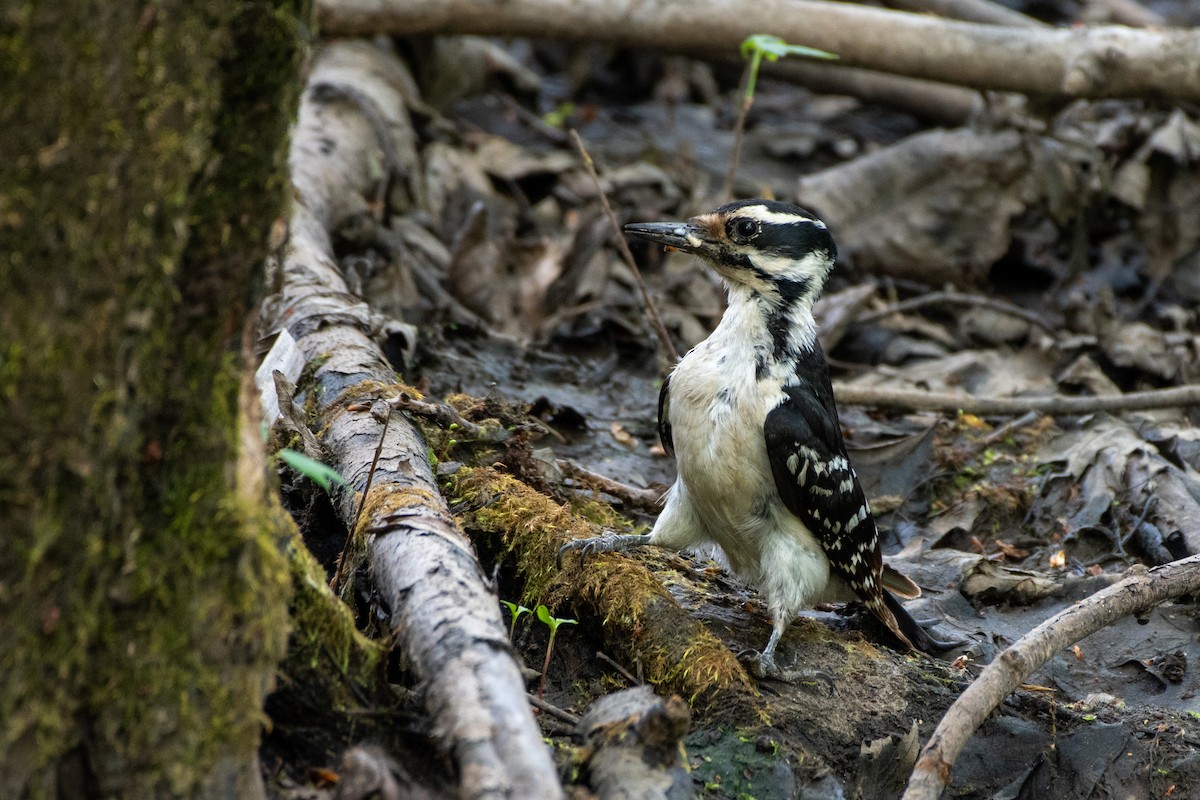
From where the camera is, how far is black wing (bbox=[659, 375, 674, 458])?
441 centimetres

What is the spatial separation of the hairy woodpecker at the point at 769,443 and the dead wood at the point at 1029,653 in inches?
26.2

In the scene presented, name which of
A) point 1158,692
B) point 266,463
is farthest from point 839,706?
point 266,463

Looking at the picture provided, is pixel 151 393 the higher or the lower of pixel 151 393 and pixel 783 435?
the higher

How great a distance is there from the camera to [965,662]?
166 inches

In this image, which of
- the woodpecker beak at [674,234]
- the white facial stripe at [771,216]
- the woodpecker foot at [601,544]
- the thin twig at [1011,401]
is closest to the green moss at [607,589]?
the woodpecker foot at [601,544]

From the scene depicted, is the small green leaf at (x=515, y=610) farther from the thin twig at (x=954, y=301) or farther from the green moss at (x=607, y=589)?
the thin twig at (x=954, y=301)

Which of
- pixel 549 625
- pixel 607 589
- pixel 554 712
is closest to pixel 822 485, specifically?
pixel 607 589

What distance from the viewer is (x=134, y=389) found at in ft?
6.48

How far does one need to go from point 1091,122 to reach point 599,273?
444 centimetres

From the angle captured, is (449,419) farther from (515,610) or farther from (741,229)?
(741,229)

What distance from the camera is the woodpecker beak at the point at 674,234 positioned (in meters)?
4.41

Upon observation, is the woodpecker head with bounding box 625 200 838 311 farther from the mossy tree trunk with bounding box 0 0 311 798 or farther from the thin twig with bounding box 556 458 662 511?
the mossy tree trunk with bounding box 0 0 311 798

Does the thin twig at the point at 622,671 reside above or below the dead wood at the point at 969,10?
below

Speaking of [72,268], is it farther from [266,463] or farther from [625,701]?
[625,701]
